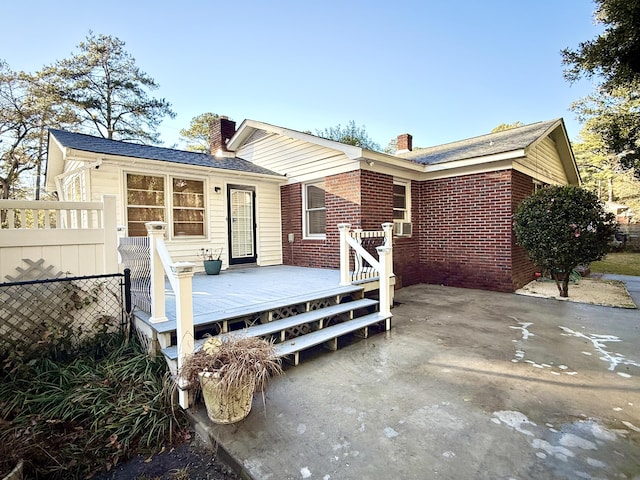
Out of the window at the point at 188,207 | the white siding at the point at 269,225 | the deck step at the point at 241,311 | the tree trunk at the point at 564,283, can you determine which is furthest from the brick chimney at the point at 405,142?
the deck step at the point at 241,311

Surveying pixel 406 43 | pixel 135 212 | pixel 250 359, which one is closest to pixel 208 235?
pixel 135 212

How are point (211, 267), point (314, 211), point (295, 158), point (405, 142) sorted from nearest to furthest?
point (211, 267) → point (314, 211) → point (295, 158) → point (405, 142)

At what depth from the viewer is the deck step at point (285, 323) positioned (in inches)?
120

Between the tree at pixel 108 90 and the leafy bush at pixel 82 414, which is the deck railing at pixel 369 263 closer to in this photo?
the leafy bush at pixel 82 414

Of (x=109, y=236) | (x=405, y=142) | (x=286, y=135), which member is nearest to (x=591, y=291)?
(x=286, y=135)

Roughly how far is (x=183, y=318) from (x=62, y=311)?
2096 mm

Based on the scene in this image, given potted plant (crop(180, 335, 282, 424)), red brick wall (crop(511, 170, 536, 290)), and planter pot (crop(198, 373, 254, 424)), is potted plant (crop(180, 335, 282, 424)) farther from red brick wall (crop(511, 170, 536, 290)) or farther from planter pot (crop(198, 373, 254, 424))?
red brick wall (crop(511, 170, 536, 290))

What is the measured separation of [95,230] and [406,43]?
9997 mm

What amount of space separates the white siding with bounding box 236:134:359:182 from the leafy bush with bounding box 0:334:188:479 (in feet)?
17.7

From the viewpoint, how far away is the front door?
795 centimetres

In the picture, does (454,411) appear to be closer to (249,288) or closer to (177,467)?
(177,467)

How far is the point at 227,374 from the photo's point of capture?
233 centimetres

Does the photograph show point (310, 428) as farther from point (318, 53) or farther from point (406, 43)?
point (318, 53)

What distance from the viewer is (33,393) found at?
9.57 feet
